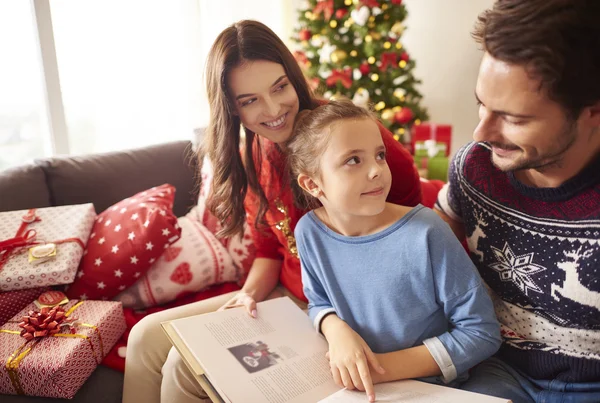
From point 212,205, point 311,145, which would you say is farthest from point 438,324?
point 212,205

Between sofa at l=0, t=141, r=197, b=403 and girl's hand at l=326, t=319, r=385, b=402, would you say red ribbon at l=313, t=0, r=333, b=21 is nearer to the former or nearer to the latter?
sofa at l=0, t=141, r=197, b=403

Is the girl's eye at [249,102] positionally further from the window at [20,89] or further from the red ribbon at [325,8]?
the red ribbon at [325,8]

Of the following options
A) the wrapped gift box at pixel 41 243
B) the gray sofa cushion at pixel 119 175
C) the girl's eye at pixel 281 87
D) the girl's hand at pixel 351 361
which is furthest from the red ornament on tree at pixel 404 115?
the girl's hand at pixel 351 361

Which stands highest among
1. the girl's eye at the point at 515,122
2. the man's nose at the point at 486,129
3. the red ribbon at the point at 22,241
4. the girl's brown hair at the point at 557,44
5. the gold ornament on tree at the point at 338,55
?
the girl's brown hair at the point at 557,44

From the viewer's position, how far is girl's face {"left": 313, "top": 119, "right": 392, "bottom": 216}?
3.64 ft

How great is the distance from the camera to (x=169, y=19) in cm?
295

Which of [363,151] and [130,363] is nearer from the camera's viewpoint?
[363,151]

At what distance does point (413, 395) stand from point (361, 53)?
2.46 m

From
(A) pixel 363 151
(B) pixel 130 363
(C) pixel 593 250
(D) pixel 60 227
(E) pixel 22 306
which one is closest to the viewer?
(C) pixel 593 250

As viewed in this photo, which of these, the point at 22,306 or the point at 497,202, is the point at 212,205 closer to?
the point at 22,306

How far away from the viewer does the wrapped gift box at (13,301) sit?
148 cm

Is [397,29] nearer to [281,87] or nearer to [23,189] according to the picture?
[281,87]

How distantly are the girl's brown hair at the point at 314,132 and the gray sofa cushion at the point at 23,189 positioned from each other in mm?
1071

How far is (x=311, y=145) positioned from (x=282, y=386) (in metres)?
0.54
